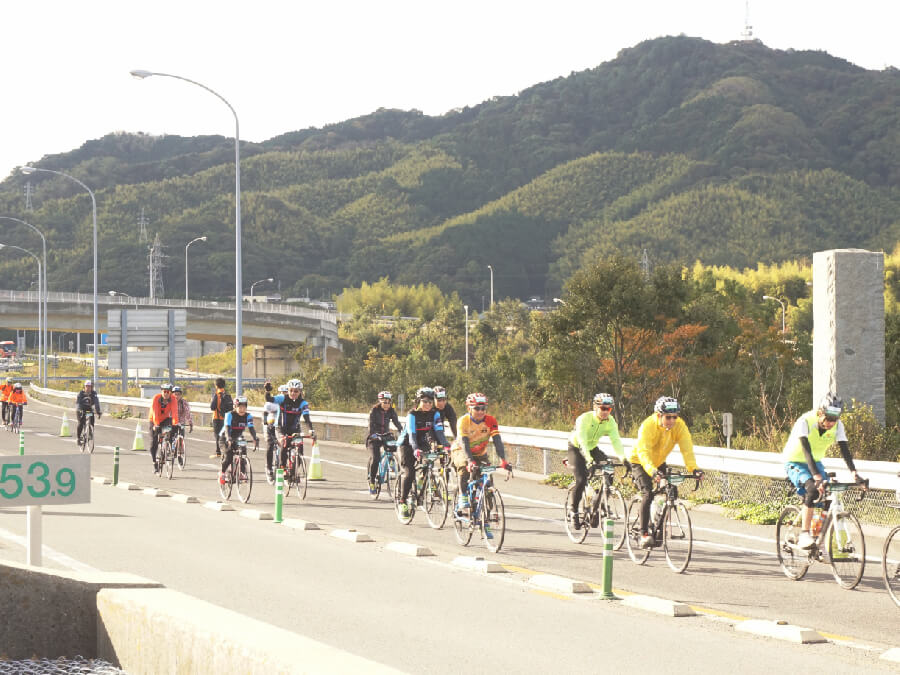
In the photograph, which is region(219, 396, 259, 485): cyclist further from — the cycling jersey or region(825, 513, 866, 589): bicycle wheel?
region(825, 513, 866, 589): bicycle wheel

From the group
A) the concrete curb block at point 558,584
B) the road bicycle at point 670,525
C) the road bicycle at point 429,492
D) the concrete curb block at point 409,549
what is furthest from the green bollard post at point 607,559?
the road bicycle at point 429,492

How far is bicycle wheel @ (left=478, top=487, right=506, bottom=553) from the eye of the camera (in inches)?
553

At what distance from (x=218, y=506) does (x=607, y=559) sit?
9.88 m

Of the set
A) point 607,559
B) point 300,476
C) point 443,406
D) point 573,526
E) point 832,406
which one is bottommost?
point 573,526

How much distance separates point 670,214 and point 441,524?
172m

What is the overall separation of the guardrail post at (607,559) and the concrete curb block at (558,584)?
0.45 m

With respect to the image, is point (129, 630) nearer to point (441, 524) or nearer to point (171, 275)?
point (441, 524)

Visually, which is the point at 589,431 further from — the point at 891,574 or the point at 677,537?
the point at 891,574

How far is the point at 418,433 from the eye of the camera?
16266mm

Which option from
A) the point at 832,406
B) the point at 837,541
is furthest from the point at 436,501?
the point at 832,406

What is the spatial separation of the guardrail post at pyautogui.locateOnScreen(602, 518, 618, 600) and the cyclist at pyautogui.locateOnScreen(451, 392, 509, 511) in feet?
12.4

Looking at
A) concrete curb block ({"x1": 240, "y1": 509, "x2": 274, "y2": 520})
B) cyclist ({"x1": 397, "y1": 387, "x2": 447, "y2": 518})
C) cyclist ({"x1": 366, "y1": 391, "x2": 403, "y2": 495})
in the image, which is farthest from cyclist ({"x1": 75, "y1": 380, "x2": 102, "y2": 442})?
cyclist ({"x1": 397, "y1": 387, "x2": 447, "y2": 518})

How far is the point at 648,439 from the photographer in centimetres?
1295

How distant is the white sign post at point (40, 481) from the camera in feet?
31.3
